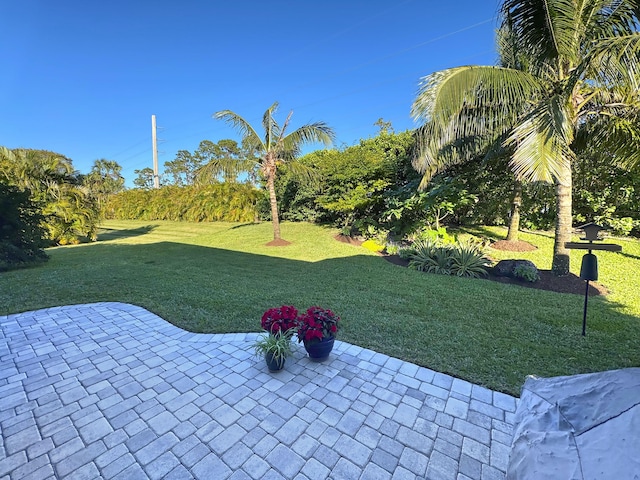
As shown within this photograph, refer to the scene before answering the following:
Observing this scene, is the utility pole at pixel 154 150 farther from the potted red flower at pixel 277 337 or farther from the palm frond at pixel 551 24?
the potted red flower at pixel 277 337

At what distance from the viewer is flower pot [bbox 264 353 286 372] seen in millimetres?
2719

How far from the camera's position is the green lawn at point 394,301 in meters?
3.07

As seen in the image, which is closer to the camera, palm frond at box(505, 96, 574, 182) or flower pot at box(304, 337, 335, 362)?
flower pot at box(304, 337, 335, 362)

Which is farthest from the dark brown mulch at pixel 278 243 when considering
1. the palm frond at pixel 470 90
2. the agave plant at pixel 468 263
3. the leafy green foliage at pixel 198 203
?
the leafy green foliage at pixel 198 203

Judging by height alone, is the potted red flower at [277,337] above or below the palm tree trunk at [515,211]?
below

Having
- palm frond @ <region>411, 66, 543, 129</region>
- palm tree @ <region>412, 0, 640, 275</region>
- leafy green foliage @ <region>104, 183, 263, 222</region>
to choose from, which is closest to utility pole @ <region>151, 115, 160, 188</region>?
leafy green foliage @ <region>104, 183, 263, 222</region>

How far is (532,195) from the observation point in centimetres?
913

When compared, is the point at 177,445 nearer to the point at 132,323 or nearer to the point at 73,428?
the point at 73,428

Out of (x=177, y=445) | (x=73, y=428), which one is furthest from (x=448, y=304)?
(x=73, y=428)

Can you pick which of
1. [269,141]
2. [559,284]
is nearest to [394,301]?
[559,284]

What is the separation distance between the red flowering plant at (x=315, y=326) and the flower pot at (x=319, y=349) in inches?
1.9

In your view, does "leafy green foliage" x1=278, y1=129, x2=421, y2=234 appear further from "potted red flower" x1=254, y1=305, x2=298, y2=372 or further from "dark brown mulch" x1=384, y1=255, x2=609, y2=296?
"potted red flower" x1=254, y1=305, x2=298, y2=372

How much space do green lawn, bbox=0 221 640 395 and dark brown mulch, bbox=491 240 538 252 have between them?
11.5 inches

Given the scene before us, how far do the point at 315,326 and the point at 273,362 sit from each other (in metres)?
0.53
